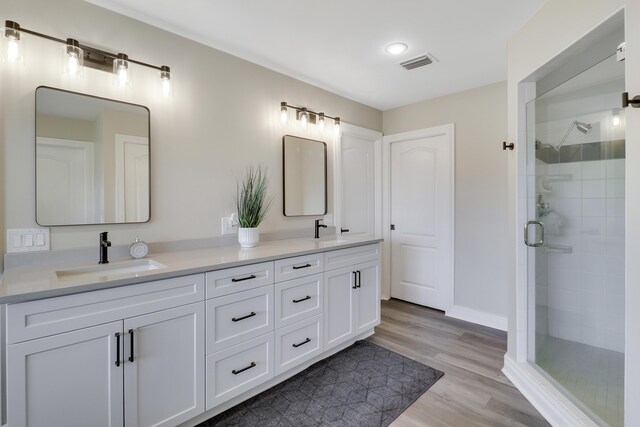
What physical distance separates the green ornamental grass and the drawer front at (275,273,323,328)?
0.56m

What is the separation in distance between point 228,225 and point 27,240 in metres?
1.11

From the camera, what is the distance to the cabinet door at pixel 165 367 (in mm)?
1384

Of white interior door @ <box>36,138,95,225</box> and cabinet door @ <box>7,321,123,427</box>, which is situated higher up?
white interior door @ <box>36,138,95,225</box>

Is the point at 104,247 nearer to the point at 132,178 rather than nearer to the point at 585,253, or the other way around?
the point at 132,178

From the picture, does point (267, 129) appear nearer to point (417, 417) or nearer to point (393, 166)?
point (393, 166)

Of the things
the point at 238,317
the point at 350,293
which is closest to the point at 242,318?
the point at 238,317

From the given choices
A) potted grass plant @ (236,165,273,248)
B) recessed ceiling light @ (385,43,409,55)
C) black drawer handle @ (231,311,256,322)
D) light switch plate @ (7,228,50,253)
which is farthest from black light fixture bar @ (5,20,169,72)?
recessed ceiling light @ (385,43,409,55)

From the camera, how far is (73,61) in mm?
1633

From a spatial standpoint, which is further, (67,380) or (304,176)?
(304,176)

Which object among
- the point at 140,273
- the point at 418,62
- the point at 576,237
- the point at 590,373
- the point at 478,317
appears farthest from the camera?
the point at 478,317

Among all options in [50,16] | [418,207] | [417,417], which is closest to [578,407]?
[417,417]

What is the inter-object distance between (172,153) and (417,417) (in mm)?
2253

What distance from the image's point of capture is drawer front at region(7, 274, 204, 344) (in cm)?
113

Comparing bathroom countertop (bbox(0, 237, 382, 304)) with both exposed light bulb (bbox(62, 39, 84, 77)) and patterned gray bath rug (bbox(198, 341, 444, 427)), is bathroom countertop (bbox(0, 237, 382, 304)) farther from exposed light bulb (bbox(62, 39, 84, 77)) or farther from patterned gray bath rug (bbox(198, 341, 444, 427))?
exposed light bulb (bbox(62, 39, 84, 77))
